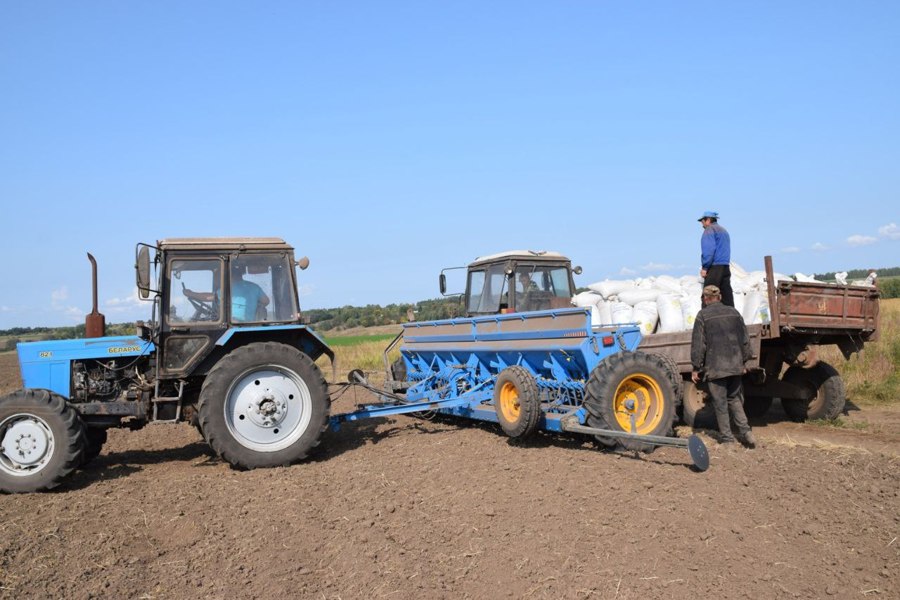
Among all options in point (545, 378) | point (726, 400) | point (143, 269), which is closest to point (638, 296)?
point (545, 378)

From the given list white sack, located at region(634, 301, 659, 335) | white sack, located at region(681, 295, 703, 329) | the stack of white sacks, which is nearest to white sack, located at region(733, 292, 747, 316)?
the stack of white sacks

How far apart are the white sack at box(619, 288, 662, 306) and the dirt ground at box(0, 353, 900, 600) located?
325 centimetres

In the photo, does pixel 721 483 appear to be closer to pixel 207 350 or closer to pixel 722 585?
pixel 722 585

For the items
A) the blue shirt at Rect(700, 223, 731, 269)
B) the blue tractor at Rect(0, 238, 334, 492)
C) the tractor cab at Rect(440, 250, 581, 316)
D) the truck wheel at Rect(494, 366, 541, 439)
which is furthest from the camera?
the tractor cab at Rect(440, 250, 581, 316)

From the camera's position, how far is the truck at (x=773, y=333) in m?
7.57

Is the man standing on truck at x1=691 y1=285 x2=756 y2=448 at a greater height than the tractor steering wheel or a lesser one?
lesser

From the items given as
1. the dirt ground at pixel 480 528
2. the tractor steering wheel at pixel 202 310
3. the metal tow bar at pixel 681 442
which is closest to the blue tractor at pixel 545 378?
the metal tow bar at pixel 681 442

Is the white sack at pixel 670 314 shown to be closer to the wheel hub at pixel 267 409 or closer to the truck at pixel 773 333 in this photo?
the truck at pixel 773 333

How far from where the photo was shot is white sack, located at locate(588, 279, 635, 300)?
1050 centimetres

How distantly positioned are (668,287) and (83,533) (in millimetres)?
7787

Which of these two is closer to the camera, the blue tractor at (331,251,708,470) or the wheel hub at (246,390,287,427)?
the blue tractor at (331,251,708,470)

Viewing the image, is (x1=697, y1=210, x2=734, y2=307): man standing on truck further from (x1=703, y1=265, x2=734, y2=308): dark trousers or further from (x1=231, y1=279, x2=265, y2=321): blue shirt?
(x1=231, y1=279, x2=265, y2=321): blue shirt

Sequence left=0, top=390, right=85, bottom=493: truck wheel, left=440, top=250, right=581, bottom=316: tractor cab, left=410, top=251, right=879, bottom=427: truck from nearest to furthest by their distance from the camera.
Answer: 1. left=0, top=390, right=85, bottom=493: truck wheel
2. left=410, top=251, right=879, bottom=427: truck
3. left=440, top=250, right=581, bottom=316: tractor cab

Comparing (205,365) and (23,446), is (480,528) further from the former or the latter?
(23,446)
